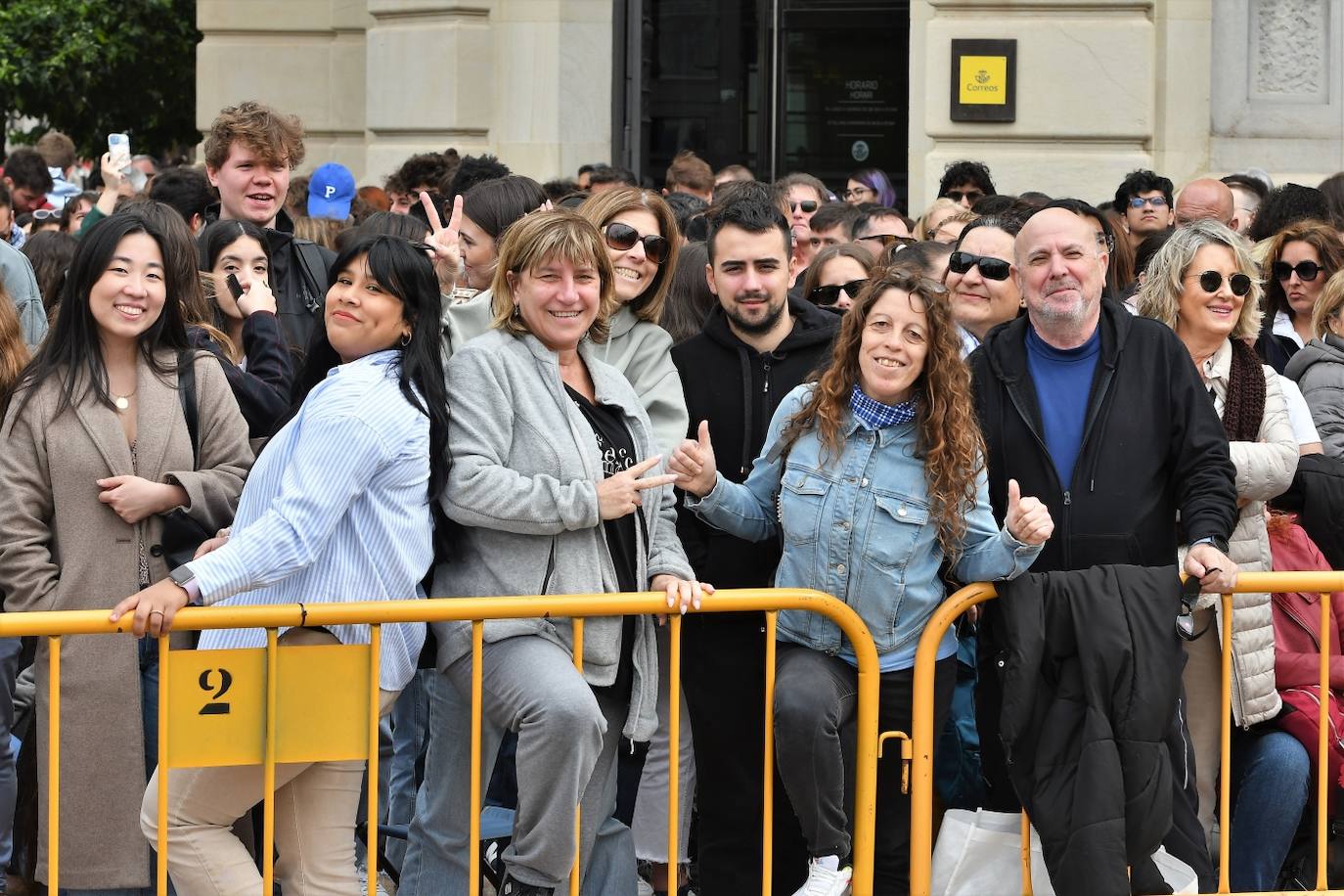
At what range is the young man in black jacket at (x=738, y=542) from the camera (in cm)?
536

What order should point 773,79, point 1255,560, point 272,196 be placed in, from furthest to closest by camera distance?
point 773,79
point 272,196
point 1255,560

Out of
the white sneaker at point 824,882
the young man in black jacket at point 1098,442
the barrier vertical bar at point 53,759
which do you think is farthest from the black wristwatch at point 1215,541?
the barrier vertical bar at point 53,759

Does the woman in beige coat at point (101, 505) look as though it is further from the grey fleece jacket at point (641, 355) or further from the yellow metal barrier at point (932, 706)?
the yellow metal barrier at point (932, 706)

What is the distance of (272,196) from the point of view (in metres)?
7.09

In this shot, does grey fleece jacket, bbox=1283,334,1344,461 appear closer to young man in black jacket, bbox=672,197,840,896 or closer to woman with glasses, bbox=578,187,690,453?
young man in black jacket, bbox=672,197,840,896

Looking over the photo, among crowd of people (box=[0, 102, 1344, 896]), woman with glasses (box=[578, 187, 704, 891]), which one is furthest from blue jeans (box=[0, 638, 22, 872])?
woman with glasses (box=[578, 187, 704, 891])

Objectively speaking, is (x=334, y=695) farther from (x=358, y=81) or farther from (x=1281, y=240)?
(x=358, y=81)

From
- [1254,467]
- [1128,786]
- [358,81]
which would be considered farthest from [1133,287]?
[358,81]

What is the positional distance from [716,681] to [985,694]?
79cm

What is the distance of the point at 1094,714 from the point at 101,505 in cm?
270

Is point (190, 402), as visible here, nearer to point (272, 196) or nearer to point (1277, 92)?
point (272, 196)

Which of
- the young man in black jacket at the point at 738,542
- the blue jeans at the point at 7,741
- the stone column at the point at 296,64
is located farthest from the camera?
the stone column at the point at 296,64

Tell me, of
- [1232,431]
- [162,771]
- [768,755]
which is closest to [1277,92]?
[1232,431]

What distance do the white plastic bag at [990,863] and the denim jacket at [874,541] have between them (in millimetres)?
554
